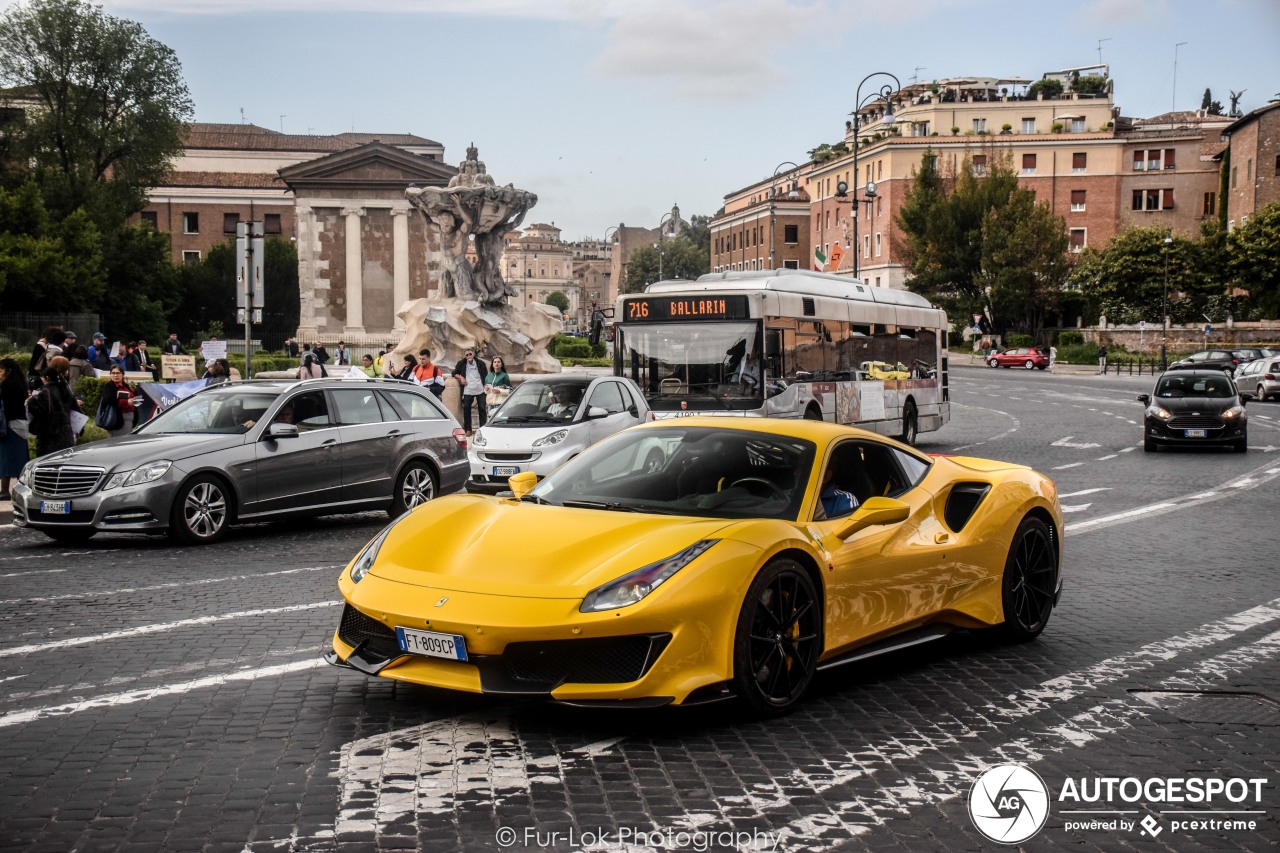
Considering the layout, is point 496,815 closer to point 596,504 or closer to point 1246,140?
point 596,504

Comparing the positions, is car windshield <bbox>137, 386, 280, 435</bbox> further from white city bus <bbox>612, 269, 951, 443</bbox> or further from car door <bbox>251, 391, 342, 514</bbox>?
white city bus <bbox>612, 269, 951, 443</bbox>

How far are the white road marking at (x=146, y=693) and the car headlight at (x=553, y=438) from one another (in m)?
9.77

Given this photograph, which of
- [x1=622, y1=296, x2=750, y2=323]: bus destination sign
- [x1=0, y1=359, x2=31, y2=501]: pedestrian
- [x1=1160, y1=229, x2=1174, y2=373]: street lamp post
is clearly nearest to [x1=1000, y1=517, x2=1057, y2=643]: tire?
[x1=0, y1=359, x2=31, y2=501]: pedestrian

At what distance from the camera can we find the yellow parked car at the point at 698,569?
17.9 ft

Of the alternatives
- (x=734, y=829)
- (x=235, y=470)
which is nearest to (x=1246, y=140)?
(x=235, y=470)

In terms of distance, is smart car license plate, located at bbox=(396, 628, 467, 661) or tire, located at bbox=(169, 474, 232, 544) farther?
tire, located at bbox=(169, 474, 232, 544)

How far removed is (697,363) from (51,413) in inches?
385

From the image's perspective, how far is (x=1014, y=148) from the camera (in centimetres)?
10088

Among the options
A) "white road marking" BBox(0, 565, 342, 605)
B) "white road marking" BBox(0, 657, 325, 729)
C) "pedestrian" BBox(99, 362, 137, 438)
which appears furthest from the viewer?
"pedestrian" BBox(99, 362, 137, 438)

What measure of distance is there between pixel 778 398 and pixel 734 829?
55.6 ft

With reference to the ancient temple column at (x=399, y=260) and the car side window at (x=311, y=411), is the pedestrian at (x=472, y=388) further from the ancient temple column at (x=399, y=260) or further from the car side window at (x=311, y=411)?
the ancient temple column at (x=399, y=260)
